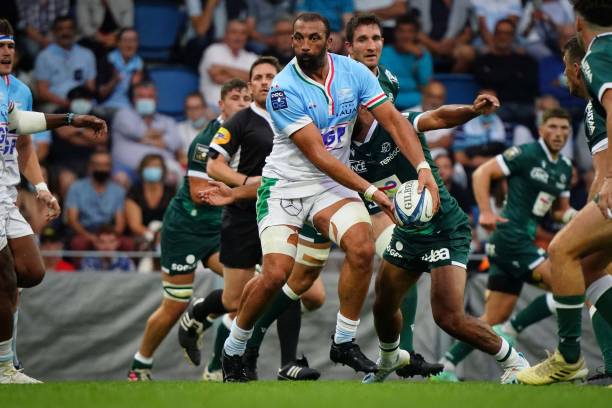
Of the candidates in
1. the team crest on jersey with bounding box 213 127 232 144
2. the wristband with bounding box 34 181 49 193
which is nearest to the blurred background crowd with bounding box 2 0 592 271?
the team crest on jersey with bounding box 213 127 232 144

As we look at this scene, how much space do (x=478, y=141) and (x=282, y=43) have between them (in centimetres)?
312

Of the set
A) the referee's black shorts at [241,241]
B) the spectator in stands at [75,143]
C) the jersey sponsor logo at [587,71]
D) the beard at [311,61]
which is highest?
the jersey sponsor logo at [587,71]

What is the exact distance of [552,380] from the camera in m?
7.53

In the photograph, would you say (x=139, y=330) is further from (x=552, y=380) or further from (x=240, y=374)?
(x=552, y=380)

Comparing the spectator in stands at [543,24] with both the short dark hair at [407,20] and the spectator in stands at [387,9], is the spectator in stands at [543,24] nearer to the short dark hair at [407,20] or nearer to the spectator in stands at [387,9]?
the short dark hair at [407,20]

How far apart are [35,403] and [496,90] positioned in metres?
11.5

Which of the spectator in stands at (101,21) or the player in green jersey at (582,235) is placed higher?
the player in green jersey at (582,235)

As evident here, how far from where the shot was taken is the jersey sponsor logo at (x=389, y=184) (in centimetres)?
892

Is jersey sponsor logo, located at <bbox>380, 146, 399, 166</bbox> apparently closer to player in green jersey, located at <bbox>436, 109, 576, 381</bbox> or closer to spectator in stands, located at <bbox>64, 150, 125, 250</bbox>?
player in green jersey, located at <bbox>436, 109, 576, 381</bbox>

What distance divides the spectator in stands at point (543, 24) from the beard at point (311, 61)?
9.44 metres

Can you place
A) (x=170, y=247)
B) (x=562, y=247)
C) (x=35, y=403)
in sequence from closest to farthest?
(x=35, y=403) < (x=562, y=247) < (x=170, y=247)

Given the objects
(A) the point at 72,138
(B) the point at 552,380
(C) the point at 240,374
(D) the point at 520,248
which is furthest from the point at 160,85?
(B) the point at 552,380

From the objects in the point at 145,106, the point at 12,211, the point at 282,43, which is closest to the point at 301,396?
the point at 12,211

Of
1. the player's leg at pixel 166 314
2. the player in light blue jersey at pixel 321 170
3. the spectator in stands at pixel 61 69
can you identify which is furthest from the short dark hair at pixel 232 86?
the spectator in stands at pixel 61 69
